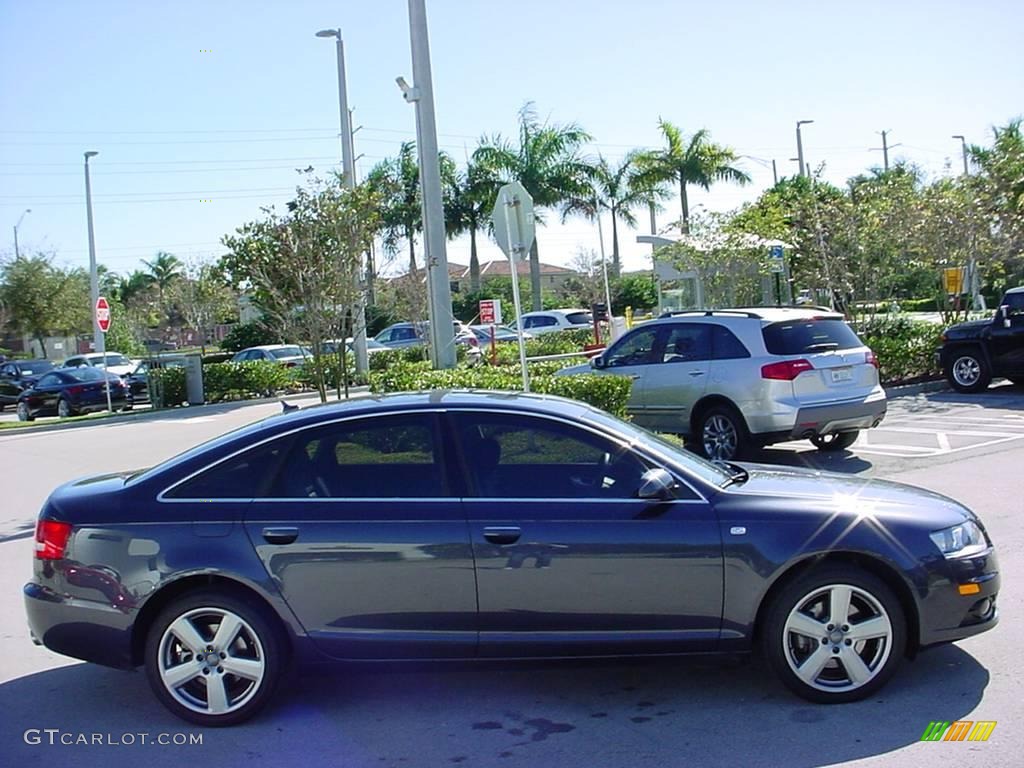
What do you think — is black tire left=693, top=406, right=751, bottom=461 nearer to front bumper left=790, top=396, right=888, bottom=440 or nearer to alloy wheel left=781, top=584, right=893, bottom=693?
front bumper left=790, top=396, right=888, bottom=440

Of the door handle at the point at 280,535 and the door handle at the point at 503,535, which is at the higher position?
the door handle at the point at 280,535

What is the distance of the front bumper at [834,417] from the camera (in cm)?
1080

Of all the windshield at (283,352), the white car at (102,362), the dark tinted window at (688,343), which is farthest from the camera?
the white car at (102,362)

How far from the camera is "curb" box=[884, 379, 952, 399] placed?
17484 millimetres

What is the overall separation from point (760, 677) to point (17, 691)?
12.9 feet

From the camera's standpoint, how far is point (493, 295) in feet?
172

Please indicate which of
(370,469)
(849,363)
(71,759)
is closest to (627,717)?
(370,469)

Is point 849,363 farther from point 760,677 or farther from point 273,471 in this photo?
point 273,471

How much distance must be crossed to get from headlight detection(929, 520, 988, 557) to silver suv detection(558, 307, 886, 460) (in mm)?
5790

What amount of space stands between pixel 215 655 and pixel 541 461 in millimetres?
1792

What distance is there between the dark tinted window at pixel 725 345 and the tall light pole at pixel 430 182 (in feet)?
16.0

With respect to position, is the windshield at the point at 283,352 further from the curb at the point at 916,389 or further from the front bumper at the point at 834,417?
the front bumper at the point at 834,417

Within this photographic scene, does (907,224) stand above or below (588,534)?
above

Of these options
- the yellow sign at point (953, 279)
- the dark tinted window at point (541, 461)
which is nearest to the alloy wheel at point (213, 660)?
the dark tinted window at point (541, 461)
